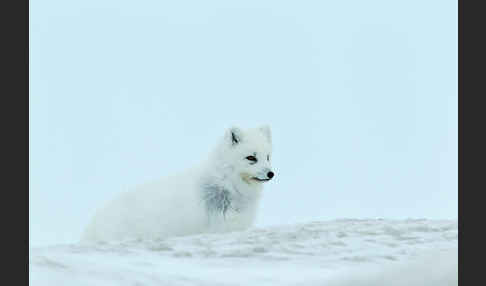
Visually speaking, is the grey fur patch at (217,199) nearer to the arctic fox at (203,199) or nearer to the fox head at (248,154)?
the arctic fox at (203,199)

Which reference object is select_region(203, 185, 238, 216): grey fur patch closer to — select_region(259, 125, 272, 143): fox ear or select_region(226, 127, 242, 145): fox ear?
select_region(226, 127, 242, 145): fox ear

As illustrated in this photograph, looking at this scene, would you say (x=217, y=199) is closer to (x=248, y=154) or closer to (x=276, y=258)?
(x=248, y=154)

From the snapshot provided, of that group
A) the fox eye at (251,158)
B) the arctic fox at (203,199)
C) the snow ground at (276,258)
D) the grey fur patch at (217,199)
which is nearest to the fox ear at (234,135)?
the arctic fox at (203,199)

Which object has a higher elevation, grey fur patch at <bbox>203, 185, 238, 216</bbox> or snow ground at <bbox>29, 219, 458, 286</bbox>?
grey fur patch at <bbox>203, 185, 238, 216</bbox>

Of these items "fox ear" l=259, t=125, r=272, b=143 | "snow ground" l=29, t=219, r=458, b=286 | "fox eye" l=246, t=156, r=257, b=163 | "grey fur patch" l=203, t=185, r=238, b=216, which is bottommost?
"snow ground" l=29, t=219, r=458, b=286

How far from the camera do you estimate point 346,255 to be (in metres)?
7.43

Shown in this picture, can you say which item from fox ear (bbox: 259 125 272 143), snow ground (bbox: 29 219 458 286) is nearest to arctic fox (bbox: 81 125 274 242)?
fox ear (bbox: 259 125 272 143)

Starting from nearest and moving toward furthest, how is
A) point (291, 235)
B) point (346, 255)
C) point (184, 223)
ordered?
point (346, 255) → point (291, 235) → point (184, 223)

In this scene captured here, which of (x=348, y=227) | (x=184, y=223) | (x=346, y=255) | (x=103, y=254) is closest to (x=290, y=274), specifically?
(x=346, y=255)

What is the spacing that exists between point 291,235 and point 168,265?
→ 5.58 feet

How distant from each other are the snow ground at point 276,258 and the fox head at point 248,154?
1504mm

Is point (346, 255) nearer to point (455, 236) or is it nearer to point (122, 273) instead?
point (455, 236)

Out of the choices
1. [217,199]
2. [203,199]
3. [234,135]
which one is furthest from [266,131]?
Answer: [203,199]

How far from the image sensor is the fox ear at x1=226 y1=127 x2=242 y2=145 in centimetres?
1050
